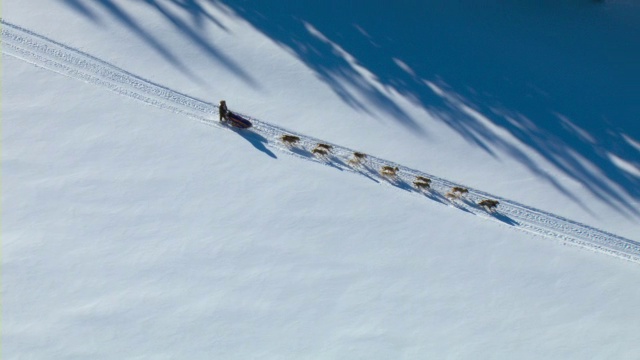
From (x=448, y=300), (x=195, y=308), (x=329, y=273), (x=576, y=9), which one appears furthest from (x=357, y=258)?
(x=576, y=9)

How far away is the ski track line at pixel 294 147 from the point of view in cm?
1536

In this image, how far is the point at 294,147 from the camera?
16.1 m

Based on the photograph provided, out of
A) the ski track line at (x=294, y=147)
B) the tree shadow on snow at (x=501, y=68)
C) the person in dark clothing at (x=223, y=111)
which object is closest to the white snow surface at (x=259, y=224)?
the ski track line at (x=294, y=147)

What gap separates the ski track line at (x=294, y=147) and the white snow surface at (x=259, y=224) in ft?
0.16

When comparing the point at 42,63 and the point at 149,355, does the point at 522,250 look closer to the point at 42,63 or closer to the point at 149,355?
the point at 149,355

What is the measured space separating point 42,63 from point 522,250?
11710 mm

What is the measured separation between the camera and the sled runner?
16.1 m

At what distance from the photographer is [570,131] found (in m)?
16.0

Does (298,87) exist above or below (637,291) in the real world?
above

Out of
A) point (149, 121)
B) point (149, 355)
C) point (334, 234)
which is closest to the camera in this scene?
point (149, 355)

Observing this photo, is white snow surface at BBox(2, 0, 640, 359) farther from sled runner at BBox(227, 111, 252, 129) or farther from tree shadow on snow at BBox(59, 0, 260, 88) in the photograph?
sled runner at BBox(227, 111, 252, 129)

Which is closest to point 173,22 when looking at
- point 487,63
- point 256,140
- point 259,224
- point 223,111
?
point 223,111

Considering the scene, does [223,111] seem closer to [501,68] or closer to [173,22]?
[173,22]

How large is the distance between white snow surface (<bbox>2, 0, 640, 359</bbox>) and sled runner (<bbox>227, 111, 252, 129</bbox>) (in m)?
0.31
